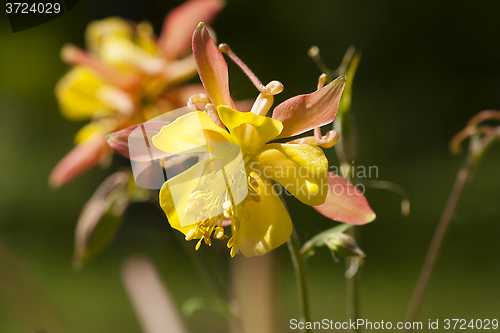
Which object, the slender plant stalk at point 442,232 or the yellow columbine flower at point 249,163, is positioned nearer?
the yellow columbine flower at point 249,163

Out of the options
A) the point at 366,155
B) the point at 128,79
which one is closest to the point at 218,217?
the point at 128,79

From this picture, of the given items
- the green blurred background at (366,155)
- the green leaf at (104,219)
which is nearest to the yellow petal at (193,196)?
the green leaf at (104,219)

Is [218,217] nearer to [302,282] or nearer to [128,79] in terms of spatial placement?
[302,282]

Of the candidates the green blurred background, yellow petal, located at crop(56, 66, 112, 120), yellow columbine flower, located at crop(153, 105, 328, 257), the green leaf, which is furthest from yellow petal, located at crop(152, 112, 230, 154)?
the green blurred background

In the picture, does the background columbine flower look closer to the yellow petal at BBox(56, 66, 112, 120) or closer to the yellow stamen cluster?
the yellow petal at BBox(56, 66, 112, 120)

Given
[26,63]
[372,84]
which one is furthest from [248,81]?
[372,84]

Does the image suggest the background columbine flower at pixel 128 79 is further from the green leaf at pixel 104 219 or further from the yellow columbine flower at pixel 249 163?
the yellow columbine flower at pixel 249 163

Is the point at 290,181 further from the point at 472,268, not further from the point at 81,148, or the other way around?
the point at 472,268
